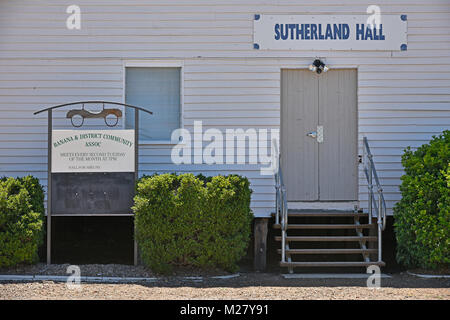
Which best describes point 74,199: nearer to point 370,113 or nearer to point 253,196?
point 253,196

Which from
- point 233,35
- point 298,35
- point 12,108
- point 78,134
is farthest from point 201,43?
point 12,108

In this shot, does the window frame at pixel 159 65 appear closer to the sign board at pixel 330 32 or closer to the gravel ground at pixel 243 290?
the sign board at pixel 330 32

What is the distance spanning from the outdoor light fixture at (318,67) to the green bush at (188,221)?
2557mm

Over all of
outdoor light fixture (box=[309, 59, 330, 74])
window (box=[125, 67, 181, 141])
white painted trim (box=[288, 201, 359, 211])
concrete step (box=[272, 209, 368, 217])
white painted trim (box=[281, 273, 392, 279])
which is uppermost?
outdoor light fixture (box=[309, 59, 330, 74])

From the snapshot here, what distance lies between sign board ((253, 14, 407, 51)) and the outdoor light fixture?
0.80 ft

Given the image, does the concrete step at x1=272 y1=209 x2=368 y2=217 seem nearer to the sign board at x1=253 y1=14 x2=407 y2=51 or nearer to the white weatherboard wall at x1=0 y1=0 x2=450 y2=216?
the white weatherboard wall at x1=0 y1=0 x2=450 y2=216

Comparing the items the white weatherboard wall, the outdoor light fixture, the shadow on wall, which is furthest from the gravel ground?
the outdoor light fixture

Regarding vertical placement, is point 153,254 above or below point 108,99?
below

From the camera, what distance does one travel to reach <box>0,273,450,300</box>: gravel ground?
788 cm

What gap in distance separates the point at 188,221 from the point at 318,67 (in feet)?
11.3

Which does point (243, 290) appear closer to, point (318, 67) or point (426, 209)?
point (426, 209)

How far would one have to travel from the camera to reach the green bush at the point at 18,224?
896 cm

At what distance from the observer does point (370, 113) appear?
10742 millimetres

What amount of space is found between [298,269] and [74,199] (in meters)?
3.59
